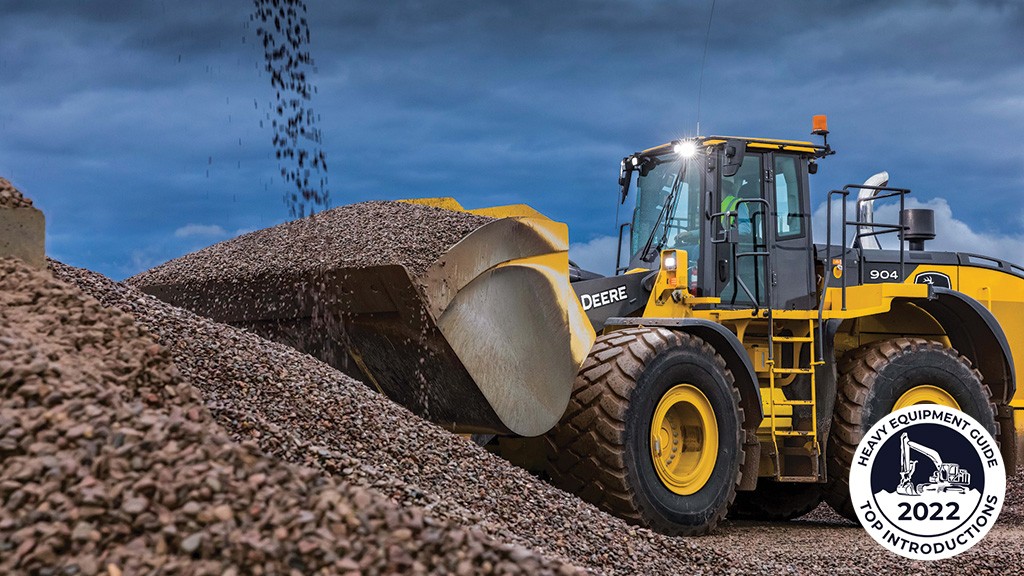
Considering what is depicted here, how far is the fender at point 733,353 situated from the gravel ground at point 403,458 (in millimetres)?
1213

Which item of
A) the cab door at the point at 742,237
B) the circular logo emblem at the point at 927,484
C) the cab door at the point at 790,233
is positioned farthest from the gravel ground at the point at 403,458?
the cab door at the point at 790,233

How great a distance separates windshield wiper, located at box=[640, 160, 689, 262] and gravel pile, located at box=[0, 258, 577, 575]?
4480 mm

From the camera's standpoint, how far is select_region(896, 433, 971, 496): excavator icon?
247 inches

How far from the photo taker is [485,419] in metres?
6.20

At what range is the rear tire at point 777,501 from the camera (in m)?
8.81

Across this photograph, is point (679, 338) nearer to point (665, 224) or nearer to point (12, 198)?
point (665, 224)

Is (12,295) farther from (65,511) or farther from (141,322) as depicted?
(65,511)

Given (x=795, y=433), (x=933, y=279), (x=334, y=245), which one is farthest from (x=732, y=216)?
(x=933, y=279)

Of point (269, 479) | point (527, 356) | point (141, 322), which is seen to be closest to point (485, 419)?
point (527, 356)

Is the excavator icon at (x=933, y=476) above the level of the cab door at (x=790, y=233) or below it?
below

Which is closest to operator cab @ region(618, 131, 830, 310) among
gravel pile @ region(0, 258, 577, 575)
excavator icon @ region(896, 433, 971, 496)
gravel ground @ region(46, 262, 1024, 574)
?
excavator icon @ region(896, 433, 971, 496)

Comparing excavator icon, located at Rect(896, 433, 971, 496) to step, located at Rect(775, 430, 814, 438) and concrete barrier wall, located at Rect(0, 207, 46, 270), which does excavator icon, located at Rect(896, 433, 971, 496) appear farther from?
concrete barrier wall, located at Rect(0, 207, 46, 270)

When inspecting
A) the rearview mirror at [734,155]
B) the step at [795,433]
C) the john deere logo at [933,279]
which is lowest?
the step at [795,433]

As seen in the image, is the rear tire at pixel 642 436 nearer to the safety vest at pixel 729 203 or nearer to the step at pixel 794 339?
the step at pixel 794 339
